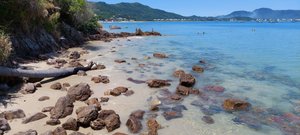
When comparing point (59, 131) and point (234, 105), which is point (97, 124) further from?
point (234, 105)

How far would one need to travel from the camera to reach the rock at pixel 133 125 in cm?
1016

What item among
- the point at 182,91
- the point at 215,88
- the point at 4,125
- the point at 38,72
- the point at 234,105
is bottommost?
the point at 215,88

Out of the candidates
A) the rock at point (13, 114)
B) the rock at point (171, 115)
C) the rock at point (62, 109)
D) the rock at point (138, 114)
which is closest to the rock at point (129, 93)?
the rock at point (138, 114)

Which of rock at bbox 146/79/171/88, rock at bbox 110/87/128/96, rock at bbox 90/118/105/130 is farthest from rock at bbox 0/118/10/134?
rock at bbox 146/79/171/88

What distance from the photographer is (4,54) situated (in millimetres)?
13789

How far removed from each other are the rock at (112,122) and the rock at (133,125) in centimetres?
35

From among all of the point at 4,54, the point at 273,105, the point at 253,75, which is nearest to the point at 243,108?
the point at 273,105

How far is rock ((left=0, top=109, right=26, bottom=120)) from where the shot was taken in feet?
34.7

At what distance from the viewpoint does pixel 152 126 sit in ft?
33.9

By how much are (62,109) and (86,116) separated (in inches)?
57.0

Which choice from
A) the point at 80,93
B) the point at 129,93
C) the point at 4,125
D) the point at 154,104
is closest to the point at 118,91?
the point at 129,93

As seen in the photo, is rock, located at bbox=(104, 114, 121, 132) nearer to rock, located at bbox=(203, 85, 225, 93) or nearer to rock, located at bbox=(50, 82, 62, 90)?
rock, located at bbox=(50, 82, 62, 90)

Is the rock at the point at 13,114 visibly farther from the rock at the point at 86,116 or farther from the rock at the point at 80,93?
the rock at the point at 80,93

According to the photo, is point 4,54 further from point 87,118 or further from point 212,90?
point 212,90
